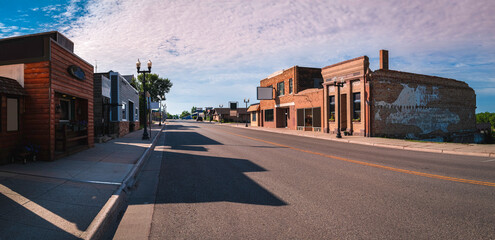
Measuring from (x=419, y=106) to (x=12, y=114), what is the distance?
91.1 feet

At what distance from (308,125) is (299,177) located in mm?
23709

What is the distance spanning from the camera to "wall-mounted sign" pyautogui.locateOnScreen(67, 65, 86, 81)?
981 cm

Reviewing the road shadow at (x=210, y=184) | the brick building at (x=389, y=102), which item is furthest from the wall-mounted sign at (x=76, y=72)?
the brick building at (x=389, y=102)

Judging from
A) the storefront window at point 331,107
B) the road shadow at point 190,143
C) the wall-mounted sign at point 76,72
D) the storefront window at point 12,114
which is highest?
the wall-mounted sign at point 76,72

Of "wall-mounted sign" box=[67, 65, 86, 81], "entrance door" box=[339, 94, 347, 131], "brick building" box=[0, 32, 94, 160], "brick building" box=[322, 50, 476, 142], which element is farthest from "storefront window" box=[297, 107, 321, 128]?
"brick building" box=[0, 32, 94, 160]

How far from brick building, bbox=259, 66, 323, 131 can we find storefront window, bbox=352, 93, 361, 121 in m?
4.54

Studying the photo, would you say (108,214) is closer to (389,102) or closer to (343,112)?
(389,102)

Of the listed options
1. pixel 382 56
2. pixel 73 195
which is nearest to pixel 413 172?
pixel 73 195

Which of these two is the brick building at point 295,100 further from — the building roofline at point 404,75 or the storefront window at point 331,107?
the building roofline at point 404,75

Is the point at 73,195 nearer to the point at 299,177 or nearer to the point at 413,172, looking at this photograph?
the point at 299,177

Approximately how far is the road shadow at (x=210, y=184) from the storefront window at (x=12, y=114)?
184 inches

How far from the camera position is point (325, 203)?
4492mm

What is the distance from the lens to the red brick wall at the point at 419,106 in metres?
20.5

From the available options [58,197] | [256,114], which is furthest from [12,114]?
[256,114]
